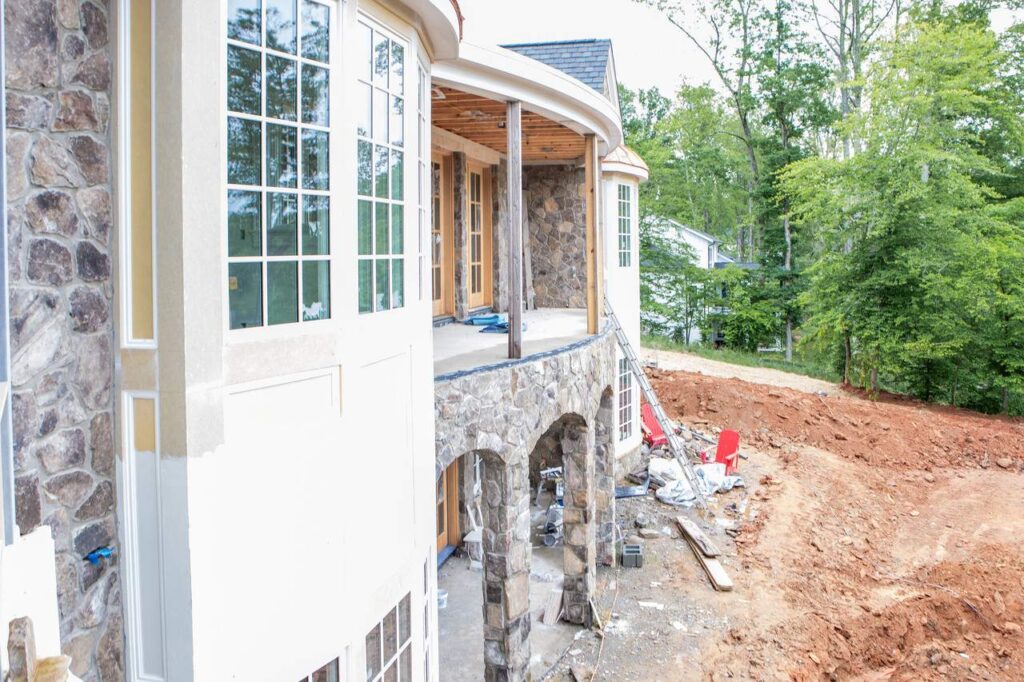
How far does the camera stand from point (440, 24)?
18.6 ft

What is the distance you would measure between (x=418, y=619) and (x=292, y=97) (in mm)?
3563

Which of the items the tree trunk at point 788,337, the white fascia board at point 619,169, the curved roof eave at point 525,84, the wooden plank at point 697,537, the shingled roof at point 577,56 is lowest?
the wooden plank at point 697,537

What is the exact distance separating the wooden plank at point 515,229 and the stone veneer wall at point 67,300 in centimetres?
524

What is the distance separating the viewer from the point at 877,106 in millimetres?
24438

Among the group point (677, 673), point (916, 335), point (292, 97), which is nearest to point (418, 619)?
point (292, 97)

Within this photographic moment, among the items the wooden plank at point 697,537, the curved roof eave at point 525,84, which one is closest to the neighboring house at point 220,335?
the curved roof eave at point 525,84

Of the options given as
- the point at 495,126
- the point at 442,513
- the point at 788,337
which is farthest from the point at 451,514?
the point at 788,337

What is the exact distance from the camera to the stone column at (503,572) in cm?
830

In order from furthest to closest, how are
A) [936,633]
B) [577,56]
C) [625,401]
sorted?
[625,401] < [577,56] < [936,633]

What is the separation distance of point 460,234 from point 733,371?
17.7 metres

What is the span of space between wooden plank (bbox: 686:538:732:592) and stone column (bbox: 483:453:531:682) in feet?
13.4

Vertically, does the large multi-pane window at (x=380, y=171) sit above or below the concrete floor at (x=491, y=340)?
above

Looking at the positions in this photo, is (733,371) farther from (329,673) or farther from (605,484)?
(329,673)

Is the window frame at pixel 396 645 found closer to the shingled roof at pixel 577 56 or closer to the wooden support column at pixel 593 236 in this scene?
the wooden support column at pixel 593 236
